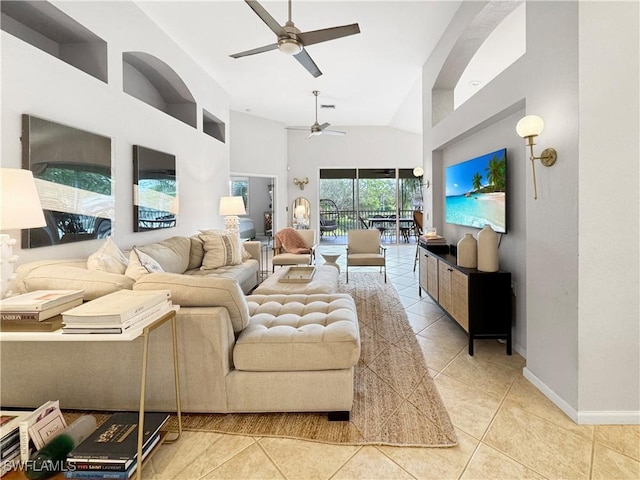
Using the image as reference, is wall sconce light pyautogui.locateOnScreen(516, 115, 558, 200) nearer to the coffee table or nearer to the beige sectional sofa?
the beige sectional sofa

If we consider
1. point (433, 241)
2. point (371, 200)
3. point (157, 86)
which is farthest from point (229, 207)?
point (371, 200)

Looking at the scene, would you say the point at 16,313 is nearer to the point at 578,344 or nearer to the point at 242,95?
the point at 578,344

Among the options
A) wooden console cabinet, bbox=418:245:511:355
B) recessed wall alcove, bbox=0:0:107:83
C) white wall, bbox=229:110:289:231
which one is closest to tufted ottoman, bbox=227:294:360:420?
wooden console cabinet, bbox=418:245:511:355

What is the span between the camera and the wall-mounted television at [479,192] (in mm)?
3102

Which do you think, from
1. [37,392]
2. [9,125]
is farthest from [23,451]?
[9,125]

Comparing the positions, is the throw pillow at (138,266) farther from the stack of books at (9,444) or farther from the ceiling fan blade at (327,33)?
the ceiling fan blade at (327,33)

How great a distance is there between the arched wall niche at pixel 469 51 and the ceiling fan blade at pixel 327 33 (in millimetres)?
1381

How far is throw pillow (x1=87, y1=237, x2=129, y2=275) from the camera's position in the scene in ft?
8.30

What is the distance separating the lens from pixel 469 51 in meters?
3.98

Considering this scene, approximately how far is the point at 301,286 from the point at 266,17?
238 cm

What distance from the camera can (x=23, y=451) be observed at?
1512mm

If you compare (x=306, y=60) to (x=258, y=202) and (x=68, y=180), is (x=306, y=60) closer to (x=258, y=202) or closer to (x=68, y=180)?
(x=68, y=180)

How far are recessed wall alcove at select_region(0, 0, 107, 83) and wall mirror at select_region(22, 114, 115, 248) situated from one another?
0.74 metres

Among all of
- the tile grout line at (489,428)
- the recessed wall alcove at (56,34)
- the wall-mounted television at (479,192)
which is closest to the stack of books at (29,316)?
the tile grout line at (489,428)
